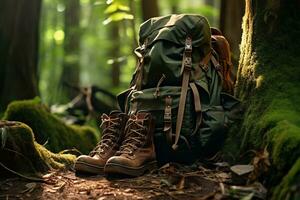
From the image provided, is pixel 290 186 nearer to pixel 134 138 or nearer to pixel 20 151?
pixel 134 138

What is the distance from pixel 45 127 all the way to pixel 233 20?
3.00m

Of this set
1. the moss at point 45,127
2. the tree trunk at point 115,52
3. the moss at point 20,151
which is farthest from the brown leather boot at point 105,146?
the tree trunk at point 115,52

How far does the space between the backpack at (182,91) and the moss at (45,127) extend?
73.2 inches

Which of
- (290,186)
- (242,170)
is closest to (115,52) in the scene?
(242,170)

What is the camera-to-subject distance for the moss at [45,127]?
17.2 ft

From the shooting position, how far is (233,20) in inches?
257

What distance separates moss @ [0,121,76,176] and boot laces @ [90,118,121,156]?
419mm

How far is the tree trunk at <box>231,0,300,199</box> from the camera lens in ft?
9.69

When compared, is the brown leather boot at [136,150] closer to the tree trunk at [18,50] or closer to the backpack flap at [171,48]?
the backpack flap at [171,48]

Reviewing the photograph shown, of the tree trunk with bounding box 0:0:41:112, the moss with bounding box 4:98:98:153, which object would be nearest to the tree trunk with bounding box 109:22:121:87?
the tree trunk with bounding box 0:0:41:112

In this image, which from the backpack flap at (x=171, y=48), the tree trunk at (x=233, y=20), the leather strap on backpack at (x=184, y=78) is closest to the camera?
the leather strap on backpack at (x=184, y=78)

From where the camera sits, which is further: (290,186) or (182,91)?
(182,91)

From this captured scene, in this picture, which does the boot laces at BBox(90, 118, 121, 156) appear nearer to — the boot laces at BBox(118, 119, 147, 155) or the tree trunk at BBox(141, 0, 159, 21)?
the boot laces at BBox(118, 119, 147, 155)

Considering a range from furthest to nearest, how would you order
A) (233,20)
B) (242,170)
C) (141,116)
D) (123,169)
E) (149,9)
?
(149,9)
(233,20)
(141,116)
(123,169)
(242,170)
